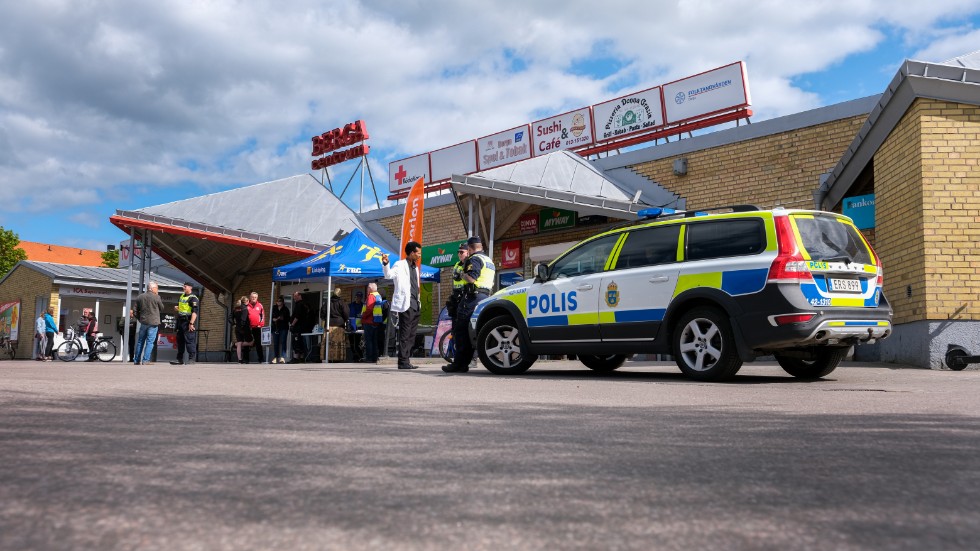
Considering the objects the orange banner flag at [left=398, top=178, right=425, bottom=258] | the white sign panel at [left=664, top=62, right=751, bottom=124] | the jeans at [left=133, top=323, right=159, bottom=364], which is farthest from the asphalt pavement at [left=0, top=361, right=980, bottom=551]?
the white sign panel at [left=664, top=62, right=751, bottom=124]

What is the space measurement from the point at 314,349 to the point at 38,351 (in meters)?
15.9

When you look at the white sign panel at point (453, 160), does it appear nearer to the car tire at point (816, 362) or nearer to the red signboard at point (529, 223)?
the red signboard at point (529, 223)

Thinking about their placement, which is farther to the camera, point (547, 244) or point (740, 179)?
point (547, 244)

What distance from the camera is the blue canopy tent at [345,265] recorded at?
1828 cm

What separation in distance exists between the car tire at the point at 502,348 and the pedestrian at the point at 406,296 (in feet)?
4.68

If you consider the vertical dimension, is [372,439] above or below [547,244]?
below

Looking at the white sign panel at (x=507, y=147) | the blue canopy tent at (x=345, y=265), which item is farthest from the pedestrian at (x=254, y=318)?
the white sign panel at (x=507, y=147)

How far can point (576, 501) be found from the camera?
242 centimetres

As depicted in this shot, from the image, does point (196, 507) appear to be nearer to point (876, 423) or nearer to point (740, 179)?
point (876, 423)

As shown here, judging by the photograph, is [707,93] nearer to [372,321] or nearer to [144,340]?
[372,321]

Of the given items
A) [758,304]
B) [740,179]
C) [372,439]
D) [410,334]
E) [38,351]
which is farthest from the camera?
[38,351]

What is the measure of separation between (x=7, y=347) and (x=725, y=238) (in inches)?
1434

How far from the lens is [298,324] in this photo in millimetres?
19859

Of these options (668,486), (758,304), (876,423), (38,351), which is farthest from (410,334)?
(38,351)
